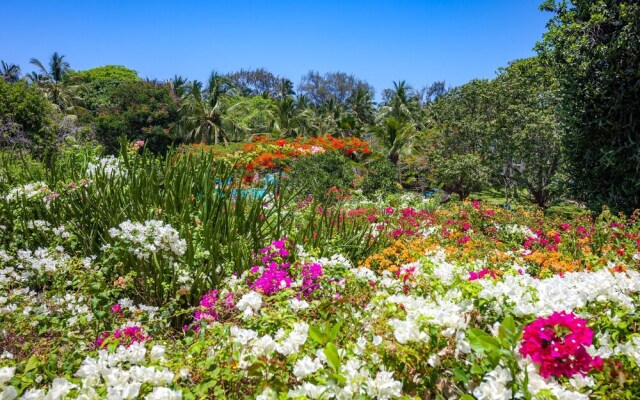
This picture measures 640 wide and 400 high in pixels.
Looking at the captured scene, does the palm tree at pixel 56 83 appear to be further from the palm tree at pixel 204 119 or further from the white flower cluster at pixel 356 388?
the white flower cluster at pixel 356 388

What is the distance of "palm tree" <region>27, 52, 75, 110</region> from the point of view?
34.8 metres

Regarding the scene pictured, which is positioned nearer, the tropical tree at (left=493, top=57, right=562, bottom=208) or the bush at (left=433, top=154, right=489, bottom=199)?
the tropical tree at (left=493, top=57, right=562, bottom=208)

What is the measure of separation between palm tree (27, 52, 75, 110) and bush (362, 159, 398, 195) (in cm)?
2779

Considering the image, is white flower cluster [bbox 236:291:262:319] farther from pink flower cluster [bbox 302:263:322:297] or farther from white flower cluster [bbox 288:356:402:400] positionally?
white flower cluster [bbox 288:356:402:400]

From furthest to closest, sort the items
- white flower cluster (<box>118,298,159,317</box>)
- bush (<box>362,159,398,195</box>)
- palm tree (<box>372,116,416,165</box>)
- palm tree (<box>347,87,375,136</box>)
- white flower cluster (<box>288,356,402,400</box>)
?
palm tree (<box>347,87,375,136</box>)
palm tree (<box>372,116,416,165</box>)
bush (<box>362,159,398,195</box>)
white flower cluster (<box>118,298,159,317</box>)
white flower cluster (<box>288,356,402,400</box>)

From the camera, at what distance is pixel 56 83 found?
3634 cm

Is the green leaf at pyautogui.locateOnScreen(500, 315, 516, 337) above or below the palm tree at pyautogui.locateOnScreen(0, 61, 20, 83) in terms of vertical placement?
below

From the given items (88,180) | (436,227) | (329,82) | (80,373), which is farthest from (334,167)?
(329,82)

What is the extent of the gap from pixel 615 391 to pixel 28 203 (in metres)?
4.95

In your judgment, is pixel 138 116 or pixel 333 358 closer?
pixel 333 358

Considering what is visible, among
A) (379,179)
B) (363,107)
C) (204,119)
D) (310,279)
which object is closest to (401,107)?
(363,107)

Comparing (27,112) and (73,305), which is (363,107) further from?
(73,305)

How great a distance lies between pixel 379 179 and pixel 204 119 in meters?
19.1

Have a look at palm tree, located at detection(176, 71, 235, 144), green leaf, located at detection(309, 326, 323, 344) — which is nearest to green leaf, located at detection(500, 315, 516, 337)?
green leaf, located at detection(309, 326, 323, 344)
